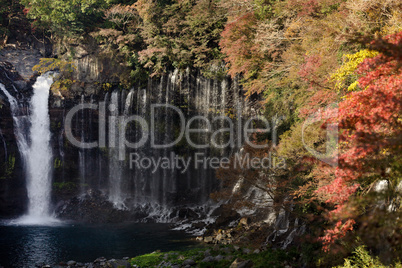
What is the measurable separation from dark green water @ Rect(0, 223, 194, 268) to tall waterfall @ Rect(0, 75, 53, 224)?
393cm

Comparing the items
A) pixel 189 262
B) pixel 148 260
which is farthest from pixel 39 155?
pixel 189 262

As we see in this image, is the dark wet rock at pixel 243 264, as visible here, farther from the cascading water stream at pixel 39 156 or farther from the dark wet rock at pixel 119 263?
the cascading water stream at pixel 39 156

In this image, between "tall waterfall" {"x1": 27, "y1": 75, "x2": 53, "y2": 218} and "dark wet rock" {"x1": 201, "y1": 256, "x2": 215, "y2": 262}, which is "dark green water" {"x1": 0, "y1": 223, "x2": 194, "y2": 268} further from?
"tall waterfall" {"x1": 27, "y1": 75, "x2": 53, "y2": 218}

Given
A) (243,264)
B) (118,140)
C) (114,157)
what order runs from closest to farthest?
(243,264)
(118,140)
(114,157)

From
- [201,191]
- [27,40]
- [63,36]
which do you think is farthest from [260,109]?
[27,40]

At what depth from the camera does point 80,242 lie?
1688 centimetres

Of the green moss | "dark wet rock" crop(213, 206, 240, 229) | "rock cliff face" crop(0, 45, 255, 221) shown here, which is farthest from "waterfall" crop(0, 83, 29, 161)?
"dark wet rock" crop(213, 206, 240, 229)

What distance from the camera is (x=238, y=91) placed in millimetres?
21562

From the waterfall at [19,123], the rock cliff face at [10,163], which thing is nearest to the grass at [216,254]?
the rock cliff face at [10,163]

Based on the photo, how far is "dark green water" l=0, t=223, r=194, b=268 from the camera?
574 inches

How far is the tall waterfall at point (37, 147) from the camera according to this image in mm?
23297

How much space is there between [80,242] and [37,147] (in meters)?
10.3

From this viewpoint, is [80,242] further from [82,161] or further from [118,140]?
[118,140]

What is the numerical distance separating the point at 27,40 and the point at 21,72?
19.5 ft
